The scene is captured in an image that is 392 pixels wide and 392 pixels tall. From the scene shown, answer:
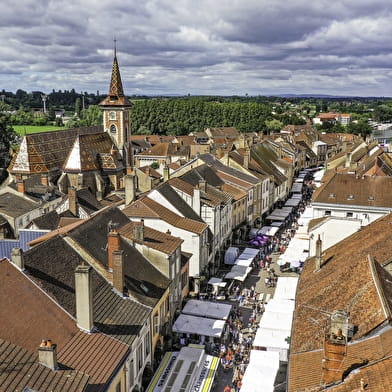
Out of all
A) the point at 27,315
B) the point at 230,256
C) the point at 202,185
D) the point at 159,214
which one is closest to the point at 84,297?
the point at 27,315

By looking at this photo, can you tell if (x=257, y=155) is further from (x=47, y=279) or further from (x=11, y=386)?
(x=11, y=386)

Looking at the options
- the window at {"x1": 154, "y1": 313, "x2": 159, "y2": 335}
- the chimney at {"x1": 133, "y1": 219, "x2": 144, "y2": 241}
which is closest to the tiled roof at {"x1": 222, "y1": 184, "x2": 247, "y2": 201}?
the chimney at {"x1": 133, "y1": 219, "x2": 144, "y2": 241}

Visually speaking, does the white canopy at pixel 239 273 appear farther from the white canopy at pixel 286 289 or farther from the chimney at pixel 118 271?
the chimney at pixel 118 271

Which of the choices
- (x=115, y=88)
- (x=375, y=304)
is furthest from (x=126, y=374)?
(x=115, y=88)

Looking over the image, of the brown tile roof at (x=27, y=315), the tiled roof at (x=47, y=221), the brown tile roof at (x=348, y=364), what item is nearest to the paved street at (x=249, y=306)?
the brown tile roof at (x=348, y=364)

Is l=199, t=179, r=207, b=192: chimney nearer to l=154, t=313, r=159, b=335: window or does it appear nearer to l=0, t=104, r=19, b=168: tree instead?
l=154, t=313, r=159, b=335: window

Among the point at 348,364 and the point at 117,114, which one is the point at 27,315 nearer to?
the point at 348,364
